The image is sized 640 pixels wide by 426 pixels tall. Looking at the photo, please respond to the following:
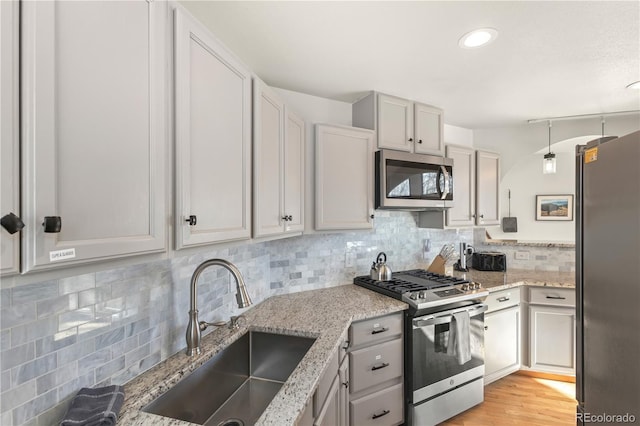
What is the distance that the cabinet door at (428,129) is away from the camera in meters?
2.35

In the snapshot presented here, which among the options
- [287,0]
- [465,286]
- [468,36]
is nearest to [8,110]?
[287,0]

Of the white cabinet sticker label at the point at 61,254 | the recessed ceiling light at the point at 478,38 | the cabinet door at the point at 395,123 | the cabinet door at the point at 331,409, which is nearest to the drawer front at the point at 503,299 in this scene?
the cabinet door at the point at 395,123

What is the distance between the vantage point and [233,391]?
4.47 feet

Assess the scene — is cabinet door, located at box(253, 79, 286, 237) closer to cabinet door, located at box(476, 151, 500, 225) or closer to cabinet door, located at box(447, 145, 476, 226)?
cabinet door, located at box(447, 145, 476, 226)

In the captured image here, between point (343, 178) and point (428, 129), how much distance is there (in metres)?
0.97

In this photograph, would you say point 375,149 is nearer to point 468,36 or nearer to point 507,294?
point 468,36

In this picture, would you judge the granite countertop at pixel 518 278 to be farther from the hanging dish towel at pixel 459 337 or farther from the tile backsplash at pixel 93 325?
the tile backsplash at pixel 93 325

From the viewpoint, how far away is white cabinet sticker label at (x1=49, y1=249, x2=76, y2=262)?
533mm

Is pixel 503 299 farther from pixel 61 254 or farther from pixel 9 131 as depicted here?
pixel 9 131

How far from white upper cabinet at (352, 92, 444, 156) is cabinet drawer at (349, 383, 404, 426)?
177cm

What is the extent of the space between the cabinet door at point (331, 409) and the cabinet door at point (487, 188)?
Answer: 7.39ft

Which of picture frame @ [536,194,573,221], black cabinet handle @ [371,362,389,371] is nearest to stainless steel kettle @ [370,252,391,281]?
black cabinet handle @ [371,362,389,371]

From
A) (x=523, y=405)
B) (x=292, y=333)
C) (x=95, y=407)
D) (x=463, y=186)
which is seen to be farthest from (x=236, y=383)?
(x=463, y=186)

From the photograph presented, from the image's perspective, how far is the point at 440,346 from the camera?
199 centimetres
